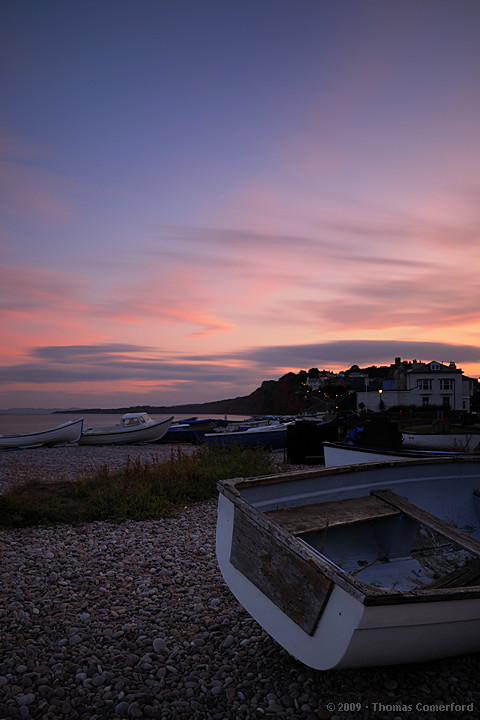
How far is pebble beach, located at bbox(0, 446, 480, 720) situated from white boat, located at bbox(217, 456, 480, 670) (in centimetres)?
50

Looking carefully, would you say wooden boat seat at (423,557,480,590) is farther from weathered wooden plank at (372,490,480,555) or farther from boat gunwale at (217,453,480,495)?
boat gunwale at (217,453,480,495)

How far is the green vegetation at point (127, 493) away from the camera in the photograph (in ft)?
27.4

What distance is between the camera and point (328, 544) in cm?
473

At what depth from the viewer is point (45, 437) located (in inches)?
1130

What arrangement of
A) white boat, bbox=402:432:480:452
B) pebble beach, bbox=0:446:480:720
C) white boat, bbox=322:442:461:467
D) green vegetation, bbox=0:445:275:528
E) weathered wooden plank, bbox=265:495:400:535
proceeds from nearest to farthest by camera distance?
pebble beach, bbox=0:446:480:720
weathered wooden plank, bbox=265:495:400:535
white boat, bbox=322:442:461:467
green vegetation, bbox=0:445:275:528
white boat, bbox=402:432:480:452

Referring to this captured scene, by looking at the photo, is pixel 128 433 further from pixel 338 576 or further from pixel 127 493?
pixel 338 576

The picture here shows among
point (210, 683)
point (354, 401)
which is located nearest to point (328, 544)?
point (210, 683)

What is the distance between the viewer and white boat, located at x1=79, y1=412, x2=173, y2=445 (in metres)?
29.5

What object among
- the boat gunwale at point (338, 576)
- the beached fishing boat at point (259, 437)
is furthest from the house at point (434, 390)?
the boat gunwale at point (338, 576)

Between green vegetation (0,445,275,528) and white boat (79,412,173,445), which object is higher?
green vegetation (0,445,275,528)

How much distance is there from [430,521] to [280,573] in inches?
84.0

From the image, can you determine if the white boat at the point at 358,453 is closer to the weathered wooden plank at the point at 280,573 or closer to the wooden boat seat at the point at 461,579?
the wooden boat seat at the point at 461,579

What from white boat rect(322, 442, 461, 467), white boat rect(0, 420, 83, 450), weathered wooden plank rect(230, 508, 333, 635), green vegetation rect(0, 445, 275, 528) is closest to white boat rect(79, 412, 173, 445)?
white boat rect(0, 420, 83, 450)

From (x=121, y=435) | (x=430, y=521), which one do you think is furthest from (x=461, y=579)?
(x=121, y=435)
